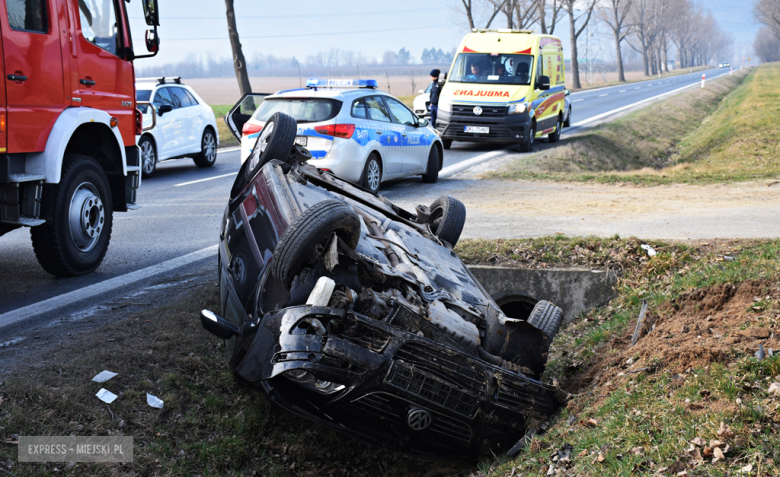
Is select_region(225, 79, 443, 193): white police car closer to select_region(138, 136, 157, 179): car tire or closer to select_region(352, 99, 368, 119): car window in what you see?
select_region(352, 99, 368, 119): car window

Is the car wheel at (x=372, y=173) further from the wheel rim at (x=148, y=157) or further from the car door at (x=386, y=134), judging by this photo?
the wheel rim at (x=148, y=157)

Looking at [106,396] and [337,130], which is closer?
[106,396]

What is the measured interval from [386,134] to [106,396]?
7540 millimetres

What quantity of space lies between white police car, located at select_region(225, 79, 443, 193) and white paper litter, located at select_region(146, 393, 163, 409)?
5463 mm

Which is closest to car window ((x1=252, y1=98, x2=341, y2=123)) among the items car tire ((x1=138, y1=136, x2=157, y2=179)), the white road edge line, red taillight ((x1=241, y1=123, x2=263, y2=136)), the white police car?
the white police car

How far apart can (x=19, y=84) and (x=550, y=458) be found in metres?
4.82

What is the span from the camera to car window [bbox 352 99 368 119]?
33.2ft

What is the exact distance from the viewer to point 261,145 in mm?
5672

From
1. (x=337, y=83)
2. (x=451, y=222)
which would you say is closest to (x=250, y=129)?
(x=337, y=83)

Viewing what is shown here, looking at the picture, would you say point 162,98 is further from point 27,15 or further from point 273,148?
point 273,148

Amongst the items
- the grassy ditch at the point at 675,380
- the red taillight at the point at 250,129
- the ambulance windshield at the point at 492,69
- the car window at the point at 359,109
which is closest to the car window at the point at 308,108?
the red taillight at the point at 250,129

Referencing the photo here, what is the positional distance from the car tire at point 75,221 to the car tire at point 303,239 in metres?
3.22

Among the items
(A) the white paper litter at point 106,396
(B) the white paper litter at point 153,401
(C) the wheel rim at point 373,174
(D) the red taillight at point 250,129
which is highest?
(D) the red taillight at point 250,129

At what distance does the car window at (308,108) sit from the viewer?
982cm
